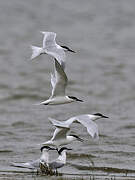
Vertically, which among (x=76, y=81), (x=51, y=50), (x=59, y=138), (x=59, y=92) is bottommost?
(x=59, y=138)

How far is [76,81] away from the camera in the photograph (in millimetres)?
21953

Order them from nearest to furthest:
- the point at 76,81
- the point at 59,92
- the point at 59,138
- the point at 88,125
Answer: the point at 88,125, the point at 59,138, the point at 59,92, the point at 76,81

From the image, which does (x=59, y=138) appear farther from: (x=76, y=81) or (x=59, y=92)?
(x=76, y=81)

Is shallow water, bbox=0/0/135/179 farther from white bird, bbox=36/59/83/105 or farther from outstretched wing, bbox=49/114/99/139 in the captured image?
white bird, bbox=36/59/83/105

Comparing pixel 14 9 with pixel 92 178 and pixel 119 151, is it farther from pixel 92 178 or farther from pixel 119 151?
pixel 92 178

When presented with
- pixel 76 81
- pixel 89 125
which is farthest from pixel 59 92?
pixel 76 81

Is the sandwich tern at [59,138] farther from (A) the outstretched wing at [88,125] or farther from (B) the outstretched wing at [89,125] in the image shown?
(B) the outstretched wing at [89,125]

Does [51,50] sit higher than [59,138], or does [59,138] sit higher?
[51,50]

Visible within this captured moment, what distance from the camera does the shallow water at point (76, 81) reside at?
12234mm

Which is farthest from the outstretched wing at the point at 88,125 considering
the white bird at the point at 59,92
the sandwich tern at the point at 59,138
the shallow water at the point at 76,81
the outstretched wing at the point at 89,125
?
the white bird at the point at 59,92

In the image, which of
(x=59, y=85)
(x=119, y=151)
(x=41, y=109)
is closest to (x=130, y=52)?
(x=41, y=109)

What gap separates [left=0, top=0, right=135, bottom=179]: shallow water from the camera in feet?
40.1

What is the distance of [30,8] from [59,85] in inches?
817

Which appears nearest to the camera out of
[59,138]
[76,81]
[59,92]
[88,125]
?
[88,125]
